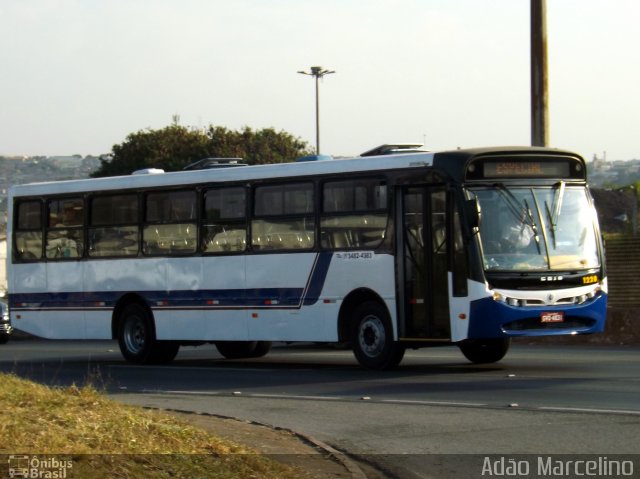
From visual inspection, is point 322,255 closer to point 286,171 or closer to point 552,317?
point 286,171

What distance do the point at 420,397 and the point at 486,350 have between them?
204 inches

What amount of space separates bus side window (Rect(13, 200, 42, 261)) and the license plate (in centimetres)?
1066

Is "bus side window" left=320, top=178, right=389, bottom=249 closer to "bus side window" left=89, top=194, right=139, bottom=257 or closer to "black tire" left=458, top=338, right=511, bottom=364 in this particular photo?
"black tire" left=458, top=338, right=511, bottom=364

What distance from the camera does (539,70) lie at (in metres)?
25.4

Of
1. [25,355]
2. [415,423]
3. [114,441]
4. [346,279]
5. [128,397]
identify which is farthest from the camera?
[25,355]

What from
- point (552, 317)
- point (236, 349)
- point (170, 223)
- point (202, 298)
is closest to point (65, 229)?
point (170, 223)

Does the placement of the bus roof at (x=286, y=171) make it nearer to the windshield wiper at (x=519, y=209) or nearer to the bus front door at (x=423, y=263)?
the bus front door at (x=423, y=263)

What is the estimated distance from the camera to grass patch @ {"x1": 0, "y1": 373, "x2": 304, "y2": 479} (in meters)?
9.09

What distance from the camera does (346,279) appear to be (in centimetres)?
1977

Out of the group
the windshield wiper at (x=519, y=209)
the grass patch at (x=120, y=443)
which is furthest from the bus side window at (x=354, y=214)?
the grass patch at (x=120, y=443)

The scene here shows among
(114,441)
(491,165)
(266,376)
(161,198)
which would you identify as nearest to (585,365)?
(491,165)

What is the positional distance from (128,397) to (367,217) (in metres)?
4.81

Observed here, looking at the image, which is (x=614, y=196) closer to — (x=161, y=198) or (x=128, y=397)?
(x=161, y=198)

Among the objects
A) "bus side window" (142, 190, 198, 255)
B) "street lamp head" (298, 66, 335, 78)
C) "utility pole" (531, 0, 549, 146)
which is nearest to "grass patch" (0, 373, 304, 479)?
"bus side window" (142, 190, 198, 255)
